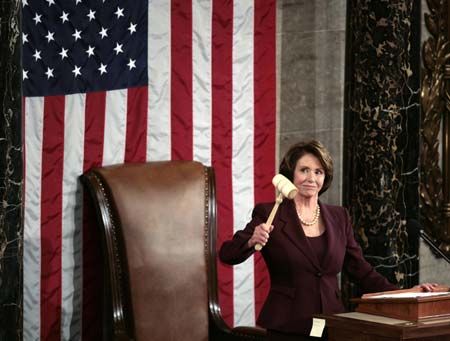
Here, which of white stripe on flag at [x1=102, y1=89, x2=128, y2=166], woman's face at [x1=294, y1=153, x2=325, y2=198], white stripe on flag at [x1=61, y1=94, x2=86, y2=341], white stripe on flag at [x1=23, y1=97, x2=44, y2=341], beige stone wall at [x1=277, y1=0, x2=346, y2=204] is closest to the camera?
woman's face at [x1=294, y1=153, x2=325, y2=198]

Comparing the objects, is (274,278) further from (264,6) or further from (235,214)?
(264,6)

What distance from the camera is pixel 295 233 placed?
14.8 feet

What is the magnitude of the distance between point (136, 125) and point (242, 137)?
875 mm

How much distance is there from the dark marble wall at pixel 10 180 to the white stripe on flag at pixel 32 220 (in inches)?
35.0

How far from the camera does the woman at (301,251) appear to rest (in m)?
4.43

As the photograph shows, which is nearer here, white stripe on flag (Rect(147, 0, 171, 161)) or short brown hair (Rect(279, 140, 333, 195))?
short brown hair (Rect(279, 140, 333, 195))

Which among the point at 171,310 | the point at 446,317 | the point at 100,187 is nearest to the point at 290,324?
the point at 446,317

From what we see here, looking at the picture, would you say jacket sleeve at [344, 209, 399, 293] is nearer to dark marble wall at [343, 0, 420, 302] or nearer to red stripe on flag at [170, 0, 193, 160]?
dark marble wall at [343, 0, 420, 302]

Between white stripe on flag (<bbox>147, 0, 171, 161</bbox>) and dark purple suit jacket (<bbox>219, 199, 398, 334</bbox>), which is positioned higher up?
white stripe on flag (<bbox>147, 0, 171, 161</bbox>)

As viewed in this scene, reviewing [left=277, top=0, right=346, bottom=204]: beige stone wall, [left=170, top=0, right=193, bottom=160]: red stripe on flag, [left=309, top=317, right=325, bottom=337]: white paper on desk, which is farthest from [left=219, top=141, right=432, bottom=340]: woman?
[left=277, top=0, right=346, bottom=204]: beige stone wall

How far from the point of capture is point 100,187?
526 centimetres

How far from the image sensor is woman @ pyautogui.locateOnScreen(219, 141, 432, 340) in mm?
4434

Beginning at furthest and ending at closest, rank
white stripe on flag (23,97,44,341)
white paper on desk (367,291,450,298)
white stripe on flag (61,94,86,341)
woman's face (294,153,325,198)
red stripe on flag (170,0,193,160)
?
red stripe on flag (170,0,193,160) < white stripe on flag (61,94,86,341) < white stripe on flag (23,97,44,341) < woman's face (294,153,325,198) < white paper on desk (367,291,450,298)

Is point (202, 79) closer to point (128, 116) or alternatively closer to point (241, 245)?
point (128, 116)
